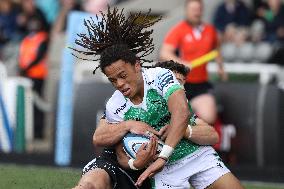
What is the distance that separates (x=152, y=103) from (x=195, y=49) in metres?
6.20

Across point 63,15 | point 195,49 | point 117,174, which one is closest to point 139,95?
point 117,174

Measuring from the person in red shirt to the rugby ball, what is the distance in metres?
5.54

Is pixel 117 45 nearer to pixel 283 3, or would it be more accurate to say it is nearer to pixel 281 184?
pixel 281 184

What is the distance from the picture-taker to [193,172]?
7812mm

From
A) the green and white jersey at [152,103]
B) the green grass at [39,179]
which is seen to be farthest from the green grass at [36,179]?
the green and white jersey at [152,103]

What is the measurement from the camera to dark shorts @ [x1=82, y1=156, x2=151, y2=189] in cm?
768

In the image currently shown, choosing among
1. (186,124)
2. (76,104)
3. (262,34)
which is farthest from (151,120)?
(262,34)

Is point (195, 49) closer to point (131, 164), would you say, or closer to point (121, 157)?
point (121, 157)

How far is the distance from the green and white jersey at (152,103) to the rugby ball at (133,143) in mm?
139

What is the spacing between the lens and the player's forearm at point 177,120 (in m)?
7.34

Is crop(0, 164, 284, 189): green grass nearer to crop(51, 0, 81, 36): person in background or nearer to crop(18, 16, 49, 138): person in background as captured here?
crop(18, 16, 49, 138): person in background

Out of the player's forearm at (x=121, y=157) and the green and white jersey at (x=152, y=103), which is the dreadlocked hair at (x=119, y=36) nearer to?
the green and white jersey at (x=152, y=103)

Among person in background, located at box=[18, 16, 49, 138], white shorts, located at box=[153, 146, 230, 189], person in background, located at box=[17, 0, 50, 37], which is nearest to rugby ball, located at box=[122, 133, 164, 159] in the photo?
white shorts, located at box=[153, 146, 230, 189]

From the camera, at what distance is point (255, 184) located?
12.7m
